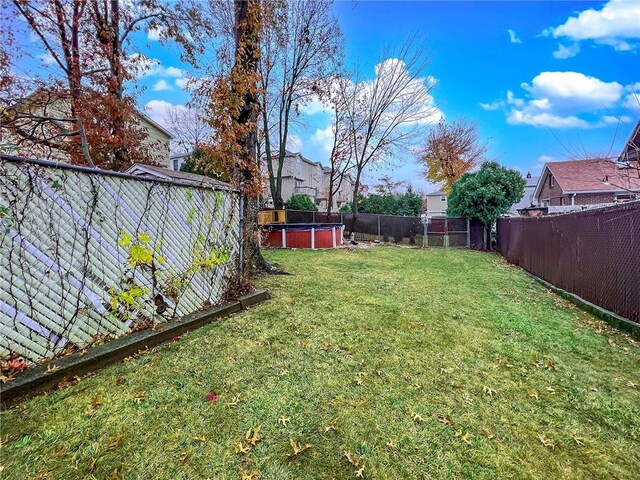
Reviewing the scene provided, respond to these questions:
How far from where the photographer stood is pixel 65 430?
6.13ft

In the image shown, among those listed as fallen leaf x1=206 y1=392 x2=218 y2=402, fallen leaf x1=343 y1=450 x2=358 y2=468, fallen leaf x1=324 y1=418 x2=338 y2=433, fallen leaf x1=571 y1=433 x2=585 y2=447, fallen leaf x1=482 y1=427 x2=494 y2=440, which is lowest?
fallen leaf x1=571 y1=433 x2=585 y2=447

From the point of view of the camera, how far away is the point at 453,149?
27703 mm

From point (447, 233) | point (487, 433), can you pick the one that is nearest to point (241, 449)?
point (487, 433)

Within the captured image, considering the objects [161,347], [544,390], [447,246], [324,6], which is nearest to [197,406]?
[161,347]

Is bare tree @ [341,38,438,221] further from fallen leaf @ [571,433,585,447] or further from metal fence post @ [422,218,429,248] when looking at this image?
fallen leaf @ [571,433,585,447]

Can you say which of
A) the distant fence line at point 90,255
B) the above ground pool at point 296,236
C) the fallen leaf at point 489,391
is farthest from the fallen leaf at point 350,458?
the above ground pool at point 296,236

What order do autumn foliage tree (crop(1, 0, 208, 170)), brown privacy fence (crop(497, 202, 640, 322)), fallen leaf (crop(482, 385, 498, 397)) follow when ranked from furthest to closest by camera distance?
1. autumn foliage tree (crop(1, 0, 208, 170))
2. brown privacy fence (crop(497, 202, 640, 322))
3. fallen leaf (crop(482, 385, 498, 397))

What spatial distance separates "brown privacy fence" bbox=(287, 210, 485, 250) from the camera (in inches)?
569

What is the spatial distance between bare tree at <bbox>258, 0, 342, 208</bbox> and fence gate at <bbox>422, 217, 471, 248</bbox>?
8074 millimetres

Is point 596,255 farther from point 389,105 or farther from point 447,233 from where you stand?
point 389,105

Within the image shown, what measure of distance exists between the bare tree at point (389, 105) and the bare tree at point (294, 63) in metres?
2.41

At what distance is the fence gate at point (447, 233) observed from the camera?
14531mm

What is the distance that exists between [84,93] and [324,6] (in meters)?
11.3

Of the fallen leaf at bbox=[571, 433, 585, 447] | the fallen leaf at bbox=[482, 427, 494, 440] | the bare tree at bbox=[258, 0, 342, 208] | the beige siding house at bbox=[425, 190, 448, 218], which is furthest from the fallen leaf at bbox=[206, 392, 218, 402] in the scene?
the beige siding house at bbox=[425, 190, 448, 218]
